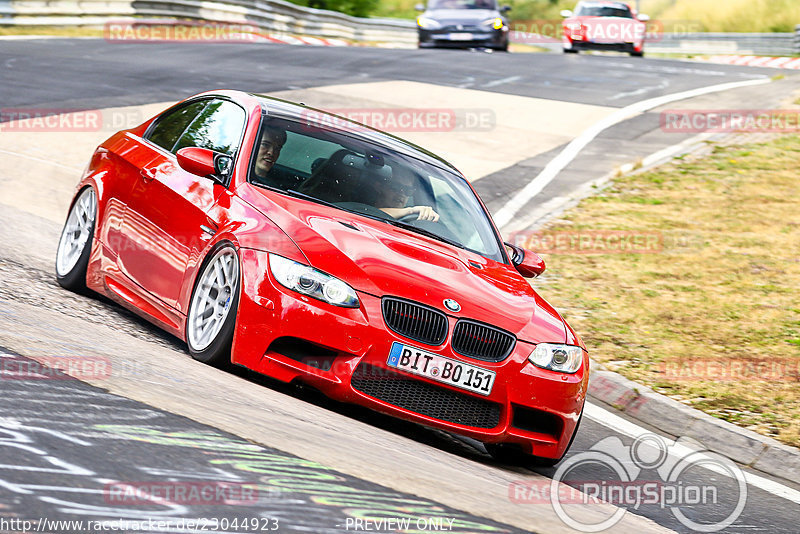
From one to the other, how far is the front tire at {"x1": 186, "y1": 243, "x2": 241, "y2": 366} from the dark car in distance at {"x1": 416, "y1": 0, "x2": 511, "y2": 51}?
2560 cm

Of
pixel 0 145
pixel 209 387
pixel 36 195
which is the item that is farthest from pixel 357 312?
pixel 0 145

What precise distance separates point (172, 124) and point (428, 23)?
79.2 feet

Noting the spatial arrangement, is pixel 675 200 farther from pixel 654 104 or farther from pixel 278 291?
pixel 278 291

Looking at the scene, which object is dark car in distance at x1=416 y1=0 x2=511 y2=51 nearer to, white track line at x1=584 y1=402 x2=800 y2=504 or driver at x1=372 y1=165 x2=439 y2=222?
white track line at x1=584 y1=402 x2=800 y2=504

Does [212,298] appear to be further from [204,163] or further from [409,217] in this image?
[409,217]

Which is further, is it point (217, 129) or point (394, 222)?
point (217, 129)

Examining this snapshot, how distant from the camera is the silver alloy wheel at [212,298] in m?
5.70

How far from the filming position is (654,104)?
2117cm

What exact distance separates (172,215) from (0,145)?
7.52m

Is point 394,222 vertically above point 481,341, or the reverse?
point 394,222

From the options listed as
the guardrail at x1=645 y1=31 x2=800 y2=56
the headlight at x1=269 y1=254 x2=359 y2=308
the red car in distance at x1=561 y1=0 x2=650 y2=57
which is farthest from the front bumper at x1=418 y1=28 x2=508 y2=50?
the headlight at x1=269 y1=254 x2=359 y2=308

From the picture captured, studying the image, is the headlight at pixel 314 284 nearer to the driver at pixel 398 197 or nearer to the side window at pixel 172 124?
the driver at pixel 398 197

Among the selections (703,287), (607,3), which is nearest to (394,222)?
(703,287)

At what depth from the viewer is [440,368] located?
5.39 metres
